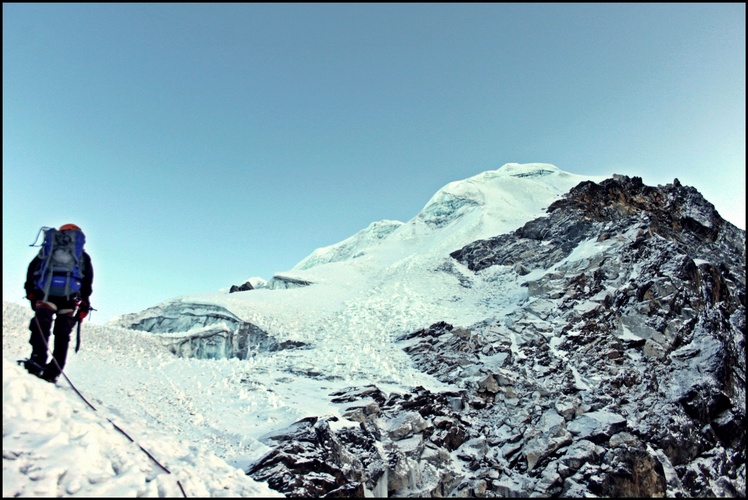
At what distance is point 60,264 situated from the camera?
8.04m

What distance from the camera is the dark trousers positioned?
305 inches

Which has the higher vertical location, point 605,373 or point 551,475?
point 605,373

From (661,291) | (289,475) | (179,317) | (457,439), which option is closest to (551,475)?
(457,439)

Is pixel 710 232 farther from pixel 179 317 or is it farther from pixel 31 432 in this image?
pixel 31 432

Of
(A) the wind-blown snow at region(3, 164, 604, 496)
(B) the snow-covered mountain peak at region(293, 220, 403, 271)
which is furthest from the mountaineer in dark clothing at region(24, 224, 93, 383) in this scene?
(B) the snow-covered mountain peak at region(293, 220, 403, 271)

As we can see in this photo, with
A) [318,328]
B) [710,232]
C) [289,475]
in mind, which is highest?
[710,232]

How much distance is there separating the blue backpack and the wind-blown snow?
1.40 meters

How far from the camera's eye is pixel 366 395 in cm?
2103

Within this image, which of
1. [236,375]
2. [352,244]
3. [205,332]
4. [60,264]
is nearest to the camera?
[60,264]

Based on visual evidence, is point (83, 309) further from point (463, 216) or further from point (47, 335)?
point (463, 216)

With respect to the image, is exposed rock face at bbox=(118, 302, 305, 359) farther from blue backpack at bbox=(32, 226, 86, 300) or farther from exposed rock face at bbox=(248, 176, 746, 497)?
blue backpack at bbox=(32, 226, 86, 300)

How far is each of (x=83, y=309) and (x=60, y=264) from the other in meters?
0.87

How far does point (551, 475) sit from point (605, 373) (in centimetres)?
885

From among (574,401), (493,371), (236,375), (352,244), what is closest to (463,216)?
(352,244)
